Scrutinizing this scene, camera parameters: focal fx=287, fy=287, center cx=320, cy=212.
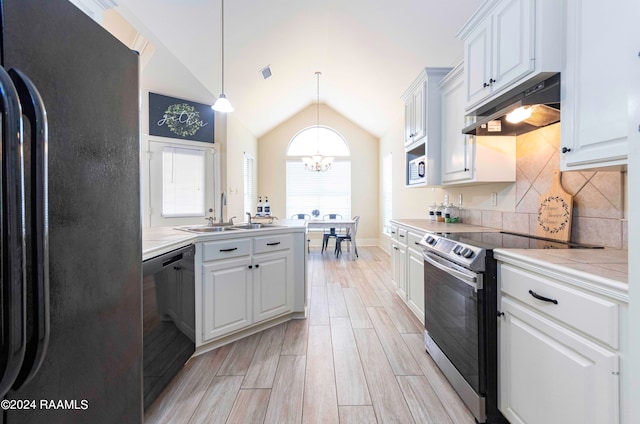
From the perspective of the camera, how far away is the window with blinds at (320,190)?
7.54 meters

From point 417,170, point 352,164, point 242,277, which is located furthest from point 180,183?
point 352,164

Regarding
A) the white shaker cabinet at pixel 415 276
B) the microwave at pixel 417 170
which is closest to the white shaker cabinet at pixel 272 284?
the white shaker cabinet at pixel 415 276

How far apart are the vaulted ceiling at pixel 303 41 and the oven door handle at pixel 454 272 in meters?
2.27

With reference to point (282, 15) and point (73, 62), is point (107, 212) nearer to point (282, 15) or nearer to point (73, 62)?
point (73, 62)

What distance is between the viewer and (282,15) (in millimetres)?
3408

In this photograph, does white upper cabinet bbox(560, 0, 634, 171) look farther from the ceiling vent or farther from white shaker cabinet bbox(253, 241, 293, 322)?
the ceiling vent

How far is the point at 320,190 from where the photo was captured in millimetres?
7598

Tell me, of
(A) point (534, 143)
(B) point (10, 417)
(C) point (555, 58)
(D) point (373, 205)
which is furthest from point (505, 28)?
(D) point (373, 205)

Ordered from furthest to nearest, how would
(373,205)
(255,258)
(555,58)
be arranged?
1. (373,205)
2. (255,258)
3. (555,58)

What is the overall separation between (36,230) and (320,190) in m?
7.05

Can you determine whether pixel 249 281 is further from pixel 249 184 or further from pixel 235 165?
pixel 249 184

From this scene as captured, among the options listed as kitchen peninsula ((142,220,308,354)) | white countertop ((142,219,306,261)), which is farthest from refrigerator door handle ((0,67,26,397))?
kitchen peninsula ((142,220,308,354))

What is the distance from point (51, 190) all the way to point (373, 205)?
7.20 meters

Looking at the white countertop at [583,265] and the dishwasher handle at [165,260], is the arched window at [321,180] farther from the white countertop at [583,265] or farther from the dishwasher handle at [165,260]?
the white countertop at [583,265]
